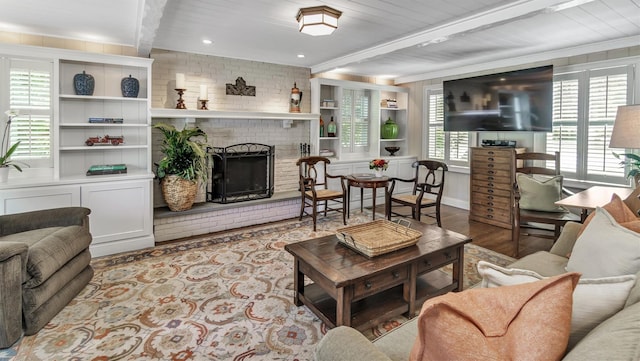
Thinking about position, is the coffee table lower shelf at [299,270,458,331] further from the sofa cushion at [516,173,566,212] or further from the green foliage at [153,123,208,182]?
the green foliage at [153,123,208,182]

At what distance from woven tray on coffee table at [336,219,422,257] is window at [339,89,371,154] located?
11.1 feet

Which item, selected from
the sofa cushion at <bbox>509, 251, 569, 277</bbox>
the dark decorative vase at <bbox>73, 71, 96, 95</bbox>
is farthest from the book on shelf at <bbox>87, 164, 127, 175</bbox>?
the sofa cushion at <bbox>509, 251, 569, 277</bbox>

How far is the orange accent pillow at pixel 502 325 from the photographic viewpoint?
828mm

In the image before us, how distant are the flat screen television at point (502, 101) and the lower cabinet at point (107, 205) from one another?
15.2ft

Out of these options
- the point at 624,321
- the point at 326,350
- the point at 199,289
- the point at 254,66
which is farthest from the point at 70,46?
the point at 624,321

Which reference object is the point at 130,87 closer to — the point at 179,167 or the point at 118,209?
the point at 179,167

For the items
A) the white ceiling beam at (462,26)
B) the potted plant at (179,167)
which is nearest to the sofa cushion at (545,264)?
the white ceiling beam at (462,26)

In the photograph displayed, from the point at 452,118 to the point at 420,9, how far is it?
3042 millimetres

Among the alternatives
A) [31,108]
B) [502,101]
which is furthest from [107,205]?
[502,101]

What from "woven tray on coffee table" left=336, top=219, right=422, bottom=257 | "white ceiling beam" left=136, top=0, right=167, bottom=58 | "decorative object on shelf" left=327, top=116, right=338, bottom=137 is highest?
"white ceiling beam" left=136, top=0, right=167, bottom=58

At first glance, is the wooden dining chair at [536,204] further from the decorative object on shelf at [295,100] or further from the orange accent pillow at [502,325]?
the decorative object on shelf at [295,100]

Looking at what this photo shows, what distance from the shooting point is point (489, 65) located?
5.25m

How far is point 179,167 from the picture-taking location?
422 cm

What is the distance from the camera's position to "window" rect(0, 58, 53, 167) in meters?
3.52
